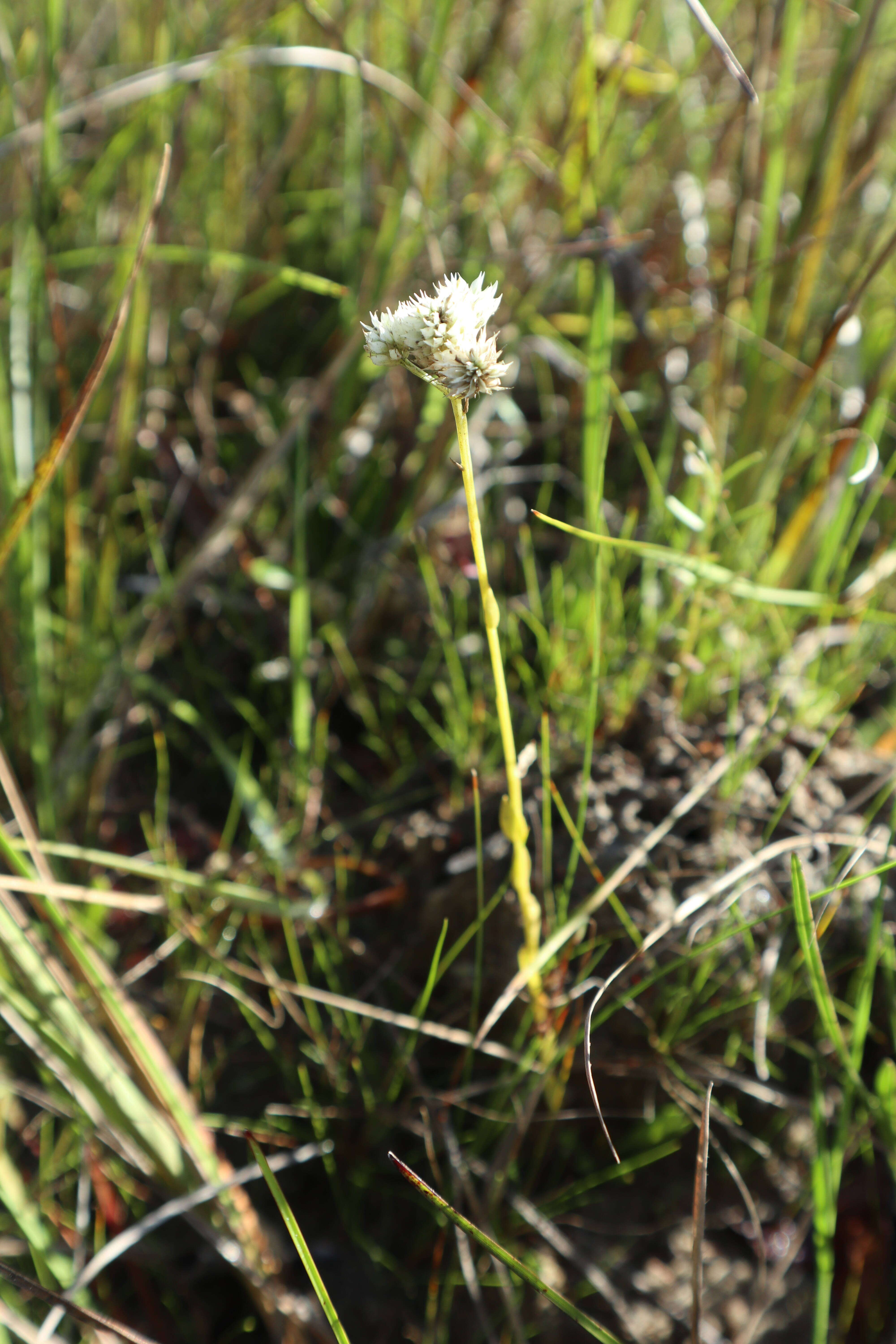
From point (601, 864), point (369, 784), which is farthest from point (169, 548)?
point (601, 864)

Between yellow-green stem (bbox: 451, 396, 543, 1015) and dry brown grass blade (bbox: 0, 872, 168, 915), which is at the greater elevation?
yellow-green stem (bbox: 451, 396, 543, 1015)

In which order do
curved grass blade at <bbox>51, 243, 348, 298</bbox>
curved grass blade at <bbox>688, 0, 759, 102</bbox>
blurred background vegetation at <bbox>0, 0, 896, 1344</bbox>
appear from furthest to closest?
curved grass blade at <bbox>51, 243, 348, 298</bbox>, blurred background vegetation at <bbox>0, 0, 896, 1344</bbox>, curved grass blade at <bbox>688, 0, 759, 102</bbox>

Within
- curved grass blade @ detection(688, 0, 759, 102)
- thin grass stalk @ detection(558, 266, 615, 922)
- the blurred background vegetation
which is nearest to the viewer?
curved grass blade @ detection(688, 0, 759, 102)

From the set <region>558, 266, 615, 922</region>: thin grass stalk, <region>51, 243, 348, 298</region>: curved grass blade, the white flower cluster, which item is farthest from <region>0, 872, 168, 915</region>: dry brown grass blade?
<region>51, 243, 348, 298</region>: curved grass blade

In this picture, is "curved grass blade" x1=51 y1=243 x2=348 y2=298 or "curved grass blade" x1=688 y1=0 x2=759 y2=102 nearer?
"curved grass blade" x1=688 y1=0 x2=759 y2=102

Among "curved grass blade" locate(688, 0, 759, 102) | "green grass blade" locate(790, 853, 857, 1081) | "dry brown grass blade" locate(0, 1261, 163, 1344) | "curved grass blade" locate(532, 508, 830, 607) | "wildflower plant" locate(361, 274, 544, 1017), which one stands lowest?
"dry brown grass blade" locate(0, 1261, 163, 1344)

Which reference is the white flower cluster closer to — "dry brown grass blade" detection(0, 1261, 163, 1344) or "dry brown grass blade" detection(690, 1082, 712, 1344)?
"dry brown grass blade" detection(690, 1082, 712, 1344)

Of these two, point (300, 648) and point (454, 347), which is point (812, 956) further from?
point (300, 648)
